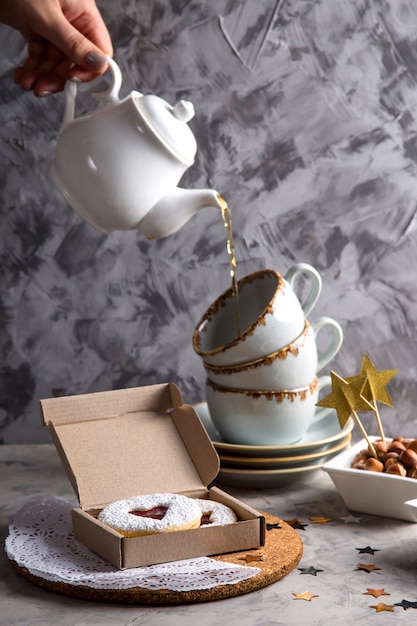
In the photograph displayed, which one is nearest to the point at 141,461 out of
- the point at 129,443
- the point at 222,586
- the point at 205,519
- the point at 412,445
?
the point at 129,443

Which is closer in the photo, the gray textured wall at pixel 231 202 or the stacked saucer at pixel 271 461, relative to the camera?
the stacked saucer at pixel 271 461

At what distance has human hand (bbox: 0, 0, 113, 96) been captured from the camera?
1.07 meters

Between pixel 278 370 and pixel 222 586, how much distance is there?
382 millimetres

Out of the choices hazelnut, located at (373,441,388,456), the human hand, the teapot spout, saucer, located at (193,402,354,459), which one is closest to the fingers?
the human hand

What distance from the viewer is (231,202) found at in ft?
4.50

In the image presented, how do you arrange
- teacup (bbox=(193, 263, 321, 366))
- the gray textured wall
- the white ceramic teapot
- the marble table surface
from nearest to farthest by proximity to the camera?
the marble table surface → the white ceramic teapot → teacup (bbox=(193, 263, 321, 366)) → the gray textured wall

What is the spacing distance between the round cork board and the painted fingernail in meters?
0.62

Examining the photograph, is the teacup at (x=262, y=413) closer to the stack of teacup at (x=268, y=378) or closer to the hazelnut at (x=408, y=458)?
the stack of teacup at (x=268, y=378)

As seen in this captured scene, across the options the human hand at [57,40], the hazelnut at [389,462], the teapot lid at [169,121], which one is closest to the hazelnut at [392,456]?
the hazelnut at [389,462]

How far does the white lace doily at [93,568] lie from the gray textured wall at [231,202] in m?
0.50

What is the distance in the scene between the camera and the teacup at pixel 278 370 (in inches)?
44.4

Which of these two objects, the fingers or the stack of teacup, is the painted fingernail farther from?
the stack of teacup

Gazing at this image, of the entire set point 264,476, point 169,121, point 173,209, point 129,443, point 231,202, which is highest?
point 169,121

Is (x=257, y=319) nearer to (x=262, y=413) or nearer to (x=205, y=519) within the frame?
(x=262, y=413)
